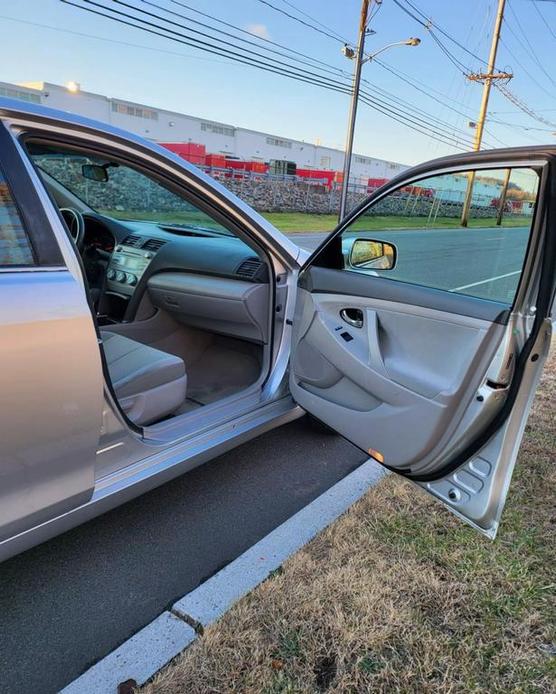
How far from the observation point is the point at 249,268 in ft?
9.80

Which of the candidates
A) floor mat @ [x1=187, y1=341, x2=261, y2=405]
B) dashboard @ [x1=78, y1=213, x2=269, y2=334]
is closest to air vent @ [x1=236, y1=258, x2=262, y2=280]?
dashboard @ [x1=78, y1=213, x2=269, y2=334]

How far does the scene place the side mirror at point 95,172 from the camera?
303cm

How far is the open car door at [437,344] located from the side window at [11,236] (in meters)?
1.33

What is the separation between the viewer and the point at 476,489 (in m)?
1.89

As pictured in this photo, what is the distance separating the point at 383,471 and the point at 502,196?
1579mm

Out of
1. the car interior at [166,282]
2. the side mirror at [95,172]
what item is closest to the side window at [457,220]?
the car interior at [166,282]

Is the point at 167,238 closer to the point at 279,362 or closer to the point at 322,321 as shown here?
the point at 279,362

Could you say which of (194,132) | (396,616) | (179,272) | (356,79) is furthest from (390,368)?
(194,132)

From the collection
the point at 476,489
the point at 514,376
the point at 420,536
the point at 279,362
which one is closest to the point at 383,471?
the point at 420,536

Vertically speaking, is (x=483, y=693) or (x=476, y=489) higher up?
(x=476, y=489)

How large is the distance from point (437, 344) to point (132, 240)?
8.42ft

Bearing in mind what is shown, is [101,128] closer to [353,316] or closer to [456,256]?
[353,316]

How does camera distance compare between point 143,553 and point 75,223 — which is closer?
point 143,553

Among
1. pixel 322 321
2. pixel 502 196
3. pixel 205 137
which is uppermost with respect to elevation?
pixel 205 137
